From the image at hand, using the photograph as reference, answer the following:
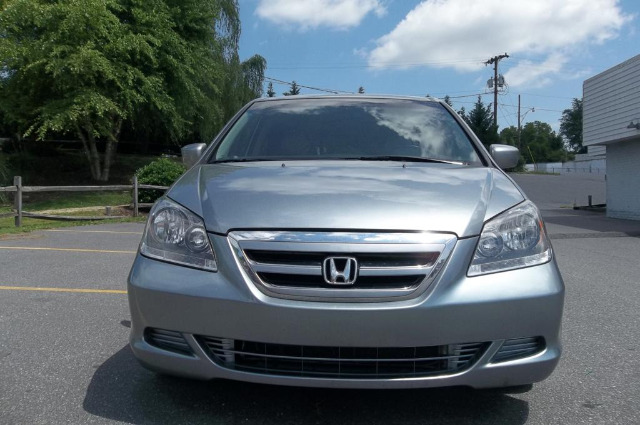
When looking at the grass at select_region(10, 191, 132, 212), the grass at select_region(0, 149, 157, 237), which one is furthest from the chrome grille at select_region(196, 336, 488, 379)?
the grass at select_region(10, 191, 132, 212)

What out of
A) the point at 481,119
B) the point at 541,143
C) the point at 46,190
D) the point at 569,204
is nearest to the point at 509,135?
the point at 541,143

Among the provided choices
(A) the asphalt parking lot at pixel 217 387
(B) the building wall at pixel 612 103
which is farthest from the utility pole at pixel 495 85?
(A) the asphalt parking lot at pixel 217 387

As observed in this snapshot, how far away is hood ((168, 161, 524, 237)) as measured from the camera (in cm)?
262

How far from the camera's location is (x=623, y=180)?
21453 millimetres

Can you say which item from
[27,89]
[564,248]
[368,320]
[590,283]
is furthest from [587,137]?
[368,320]

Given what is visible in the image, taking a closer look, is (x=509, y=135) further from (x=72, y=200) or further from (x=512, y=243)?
(x=512, y=243)

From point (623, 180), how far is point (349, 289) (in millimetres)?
21856

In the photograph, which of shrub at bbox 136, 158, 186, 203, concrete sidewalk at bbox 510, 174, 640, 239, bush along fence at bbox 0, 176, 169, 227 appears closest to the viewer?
concrete sidewalk at bbox 510, 174, 640, 239

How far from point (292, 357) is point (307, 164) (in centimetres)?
129

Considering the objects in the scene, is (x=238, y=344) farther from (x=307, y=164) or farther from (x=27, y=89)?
(x=27, y=89)

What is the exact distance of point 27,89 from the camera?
23.4 metres

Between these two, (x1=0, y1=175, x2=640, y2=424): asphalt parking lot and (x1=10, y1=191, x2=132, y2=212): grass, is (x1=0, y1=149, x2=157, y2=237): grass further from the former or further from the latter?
(x1=0, y1=175, x2=640, y2=424): asphalt parking lot

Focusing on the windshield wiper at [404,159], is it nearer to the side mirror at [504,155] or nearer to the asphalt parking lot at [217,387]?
the side mirror at [504,155]

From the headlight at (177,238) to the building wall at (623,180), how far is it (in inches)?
827
